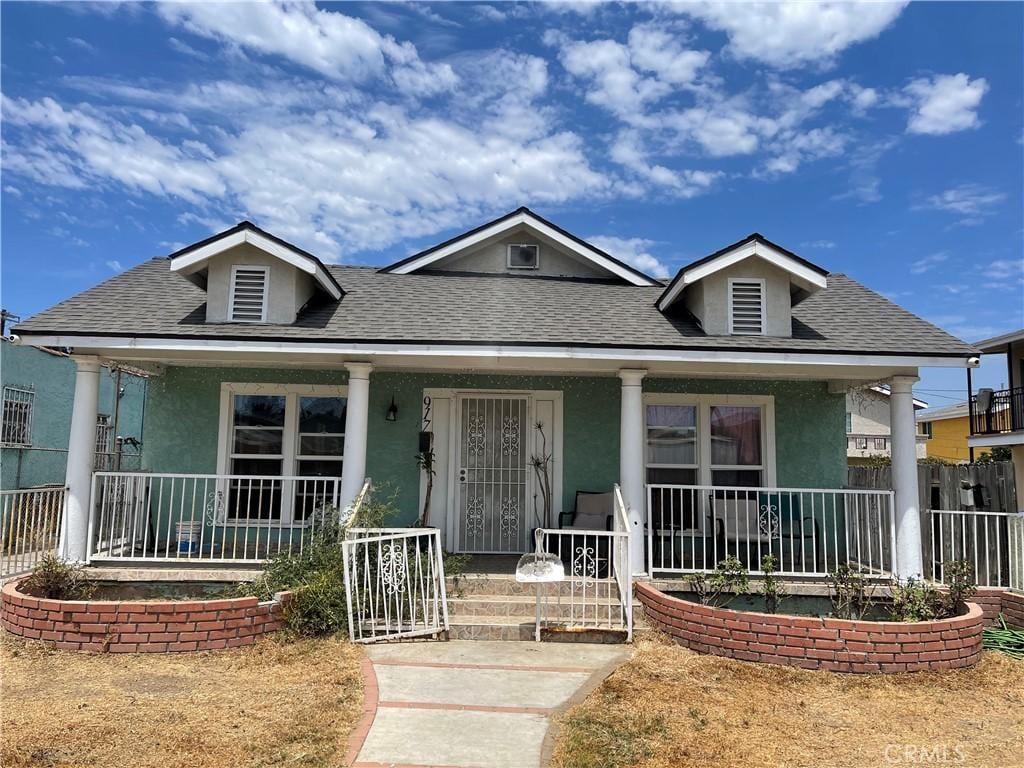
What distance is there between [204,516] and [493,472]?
153 inches

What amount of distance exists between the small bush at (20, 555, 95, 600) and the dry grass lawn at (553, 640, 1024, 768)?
215 inches

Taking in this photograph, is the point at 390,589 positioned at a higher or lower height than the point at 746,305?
lower

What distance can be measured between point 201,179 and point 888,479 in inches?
437

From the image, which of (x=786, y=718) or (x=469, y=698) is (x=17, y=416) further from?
(x=786, y=718)

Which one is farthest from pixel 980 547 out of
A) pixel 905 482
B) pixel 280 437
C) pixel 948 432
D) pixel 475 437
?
pixel 948 432

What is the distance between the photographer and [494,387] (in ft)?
30.3

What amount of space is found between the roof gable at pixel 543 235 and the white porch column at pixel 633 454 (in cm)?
343

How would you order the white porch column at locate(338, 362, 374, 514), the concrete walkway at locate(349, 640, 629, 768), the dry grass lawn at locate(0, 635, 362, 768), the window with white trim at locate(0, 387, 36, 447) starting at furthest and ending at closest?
the window with white trim at locate(0, 387, 36, 447), the white porch column at locate(338, 362, 374, 514), the concrete walkway at locate(349, 640, 629, 768), the dry grass lawn at locate(0, 635, 362, 768)

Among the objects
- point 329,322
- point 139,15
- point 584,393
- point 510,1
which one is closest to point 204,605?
point 329,322

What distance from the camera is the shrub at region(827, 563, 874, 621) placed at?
21.4 ft

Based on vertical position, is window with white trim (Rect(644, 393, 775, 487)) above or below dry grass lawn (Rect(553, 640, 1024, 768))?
above

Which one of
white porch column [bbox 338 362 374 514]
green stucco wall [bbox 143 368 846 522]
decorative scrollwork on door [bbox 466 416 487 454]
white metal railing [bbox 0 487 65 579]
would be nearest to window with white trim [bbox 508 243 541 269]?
green stucco wall [bbox 143 368 846 522]

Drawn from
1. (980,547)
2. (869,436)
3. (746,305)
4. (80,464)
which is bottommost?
(980,547)

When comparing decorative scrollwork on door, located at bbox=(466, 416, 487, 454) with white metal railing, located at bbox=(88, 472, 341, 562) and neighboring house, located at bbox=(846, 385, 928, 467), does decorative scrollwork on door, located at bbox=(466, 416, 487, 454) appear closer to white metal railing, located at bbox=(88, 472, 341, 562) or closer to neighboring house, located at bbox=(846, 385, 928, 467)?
white metal railing, located at bbox=(88, 472, 341, 562)
